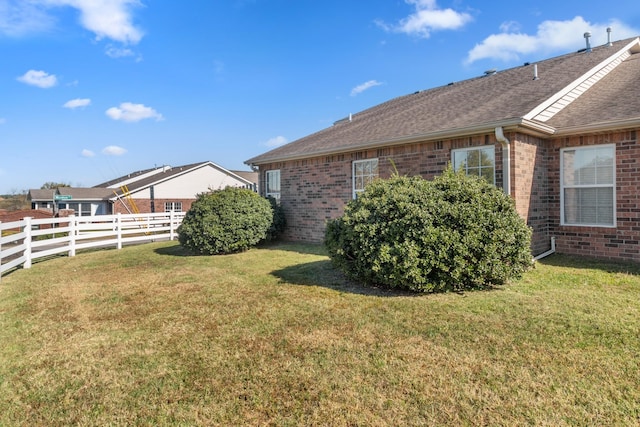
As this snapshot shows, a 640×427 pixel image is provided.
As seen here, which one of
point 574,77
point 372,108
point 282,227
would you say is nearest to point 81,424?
point 282,227

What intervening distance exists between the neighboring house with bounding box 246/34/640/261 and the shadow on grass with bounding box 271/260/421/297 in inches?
120

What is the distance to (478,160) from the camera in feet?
26.7

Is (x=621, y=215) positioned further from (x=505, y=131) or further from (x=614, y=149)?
(x=505, y=131)

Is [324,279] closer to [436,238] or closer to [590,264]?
[436,238]

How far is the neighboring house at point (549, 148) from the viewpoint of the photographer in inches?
288

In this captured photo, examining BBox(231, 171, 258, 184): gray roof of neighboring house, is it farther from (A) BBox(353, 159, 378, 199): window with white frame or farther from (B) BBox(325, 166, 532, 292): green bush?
(B) BBox(325, 166, 532, 292): green bush

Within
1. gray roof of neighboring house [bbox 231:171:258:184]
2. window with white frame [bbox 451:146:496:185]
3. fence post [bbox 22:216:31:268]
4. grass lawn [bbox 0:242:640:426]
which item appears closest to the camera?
grass lawn [bbox 0:242:640:426]

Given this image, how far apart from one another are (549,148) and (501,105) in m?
1.43

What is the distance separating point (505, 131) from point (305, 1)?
8629 millimetres

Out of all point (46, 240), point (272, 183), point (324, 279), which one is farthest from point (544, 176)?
point (46, 240)

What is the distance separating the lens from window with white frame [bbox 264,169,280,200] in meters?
13.3

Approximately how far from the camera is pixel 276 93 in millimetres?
17906

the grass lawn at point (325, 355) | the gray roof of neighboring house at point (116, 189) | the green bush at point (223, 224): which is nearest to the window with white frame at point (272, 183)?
the green bush at point (223, 224)

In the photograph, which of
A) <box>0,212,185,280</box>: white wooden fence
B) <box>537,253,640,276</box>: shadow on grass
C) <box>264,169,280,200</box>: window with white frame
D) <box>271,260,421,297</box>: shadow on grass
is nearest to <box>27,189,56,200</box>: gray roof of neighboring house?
<box>0,212,185,280</box>: white wooden fence
